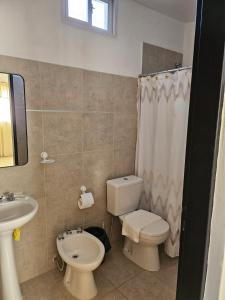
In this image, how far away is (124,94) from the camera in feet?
7.79

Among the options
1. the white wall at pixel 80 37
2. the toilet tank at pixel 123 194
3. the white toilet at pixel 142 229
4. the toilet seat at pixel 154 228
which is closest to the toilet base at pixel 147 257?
the white toilet at pixel 142 229

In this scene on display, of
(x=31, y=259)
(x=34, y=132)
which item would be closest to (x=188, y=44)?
(x=34, y=132)

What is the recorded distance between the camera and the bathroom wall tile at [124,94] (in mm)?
2295

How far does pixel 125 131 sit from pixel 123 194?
71 cm

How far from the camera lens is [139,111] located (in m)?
2.51

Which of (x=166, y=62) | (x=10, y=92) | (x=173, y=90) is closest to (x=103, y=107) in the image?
(x=173, y=90)

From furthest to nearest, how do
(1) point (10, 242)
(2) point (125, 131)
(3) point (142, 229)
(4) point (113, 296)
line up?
(2) point (125, 131), (3) point (142, 229), (4) point (113, 296), (1) point (10, 242)

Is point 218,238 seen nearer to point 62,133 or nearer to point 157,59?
point 62,133

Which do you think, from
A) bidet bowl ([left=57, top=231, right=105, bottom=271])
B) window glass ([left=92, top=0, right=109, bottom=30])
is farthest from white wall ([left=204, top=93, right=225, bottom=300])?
window glass ([left=92, top=0, right=109, bottom=30])

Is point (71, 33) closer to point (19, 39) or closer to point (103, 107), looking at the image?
point (19, 39)

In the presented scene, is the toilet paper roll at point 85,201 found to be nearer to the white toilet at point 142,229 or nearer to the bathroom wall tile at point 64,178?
the bathroom wall tile at point 64,178

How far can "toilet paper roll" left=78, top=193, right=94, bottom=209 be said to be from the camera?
2.12m

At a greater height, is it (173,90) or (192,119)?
(173,90)

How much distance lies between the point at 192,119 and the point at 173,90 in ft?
5.51
